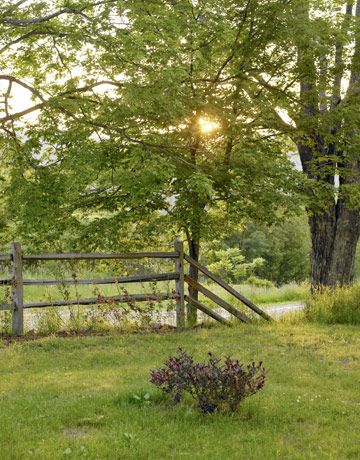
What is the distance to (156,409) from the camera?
21.6 ft

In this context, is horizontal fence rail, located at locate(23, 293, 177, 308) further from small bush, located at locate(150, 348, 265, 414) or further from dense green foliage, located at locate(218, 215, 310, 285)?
dense green foliage, located at locate(218, 215, 310, 285)

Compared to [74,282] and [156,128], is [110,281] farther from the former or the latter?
[156,128]

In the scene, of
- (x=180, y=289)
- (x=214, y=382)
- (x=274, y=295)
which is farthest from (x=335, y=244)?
(x=274, y=295)

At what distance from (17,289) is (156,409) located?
5969 mm

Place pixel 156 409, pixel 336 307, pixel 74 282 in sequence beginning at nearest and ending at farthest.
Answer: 1. pixel 156 409
2. pixel 74 282
3. pixel 336 307

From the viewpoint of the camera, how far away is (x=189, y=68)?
11.8 m

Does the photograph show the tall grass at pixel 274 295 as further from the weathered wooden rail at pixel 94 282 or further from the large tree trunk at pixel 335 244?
the weathered wooden rail at pixel 94 282

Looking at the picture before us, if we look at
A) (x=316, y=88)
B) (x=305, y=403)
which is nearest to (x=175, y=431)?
(x=305, y=403)

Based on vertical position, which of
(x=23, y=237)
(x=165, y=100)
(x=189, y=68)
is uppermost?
(x=189, y=68)

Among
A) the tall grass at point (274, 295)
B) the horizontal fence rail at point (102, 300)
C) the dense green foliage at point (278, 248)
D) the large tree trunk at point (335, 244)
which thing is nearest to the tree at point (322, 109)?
the large tree trunk at point (335, 244)

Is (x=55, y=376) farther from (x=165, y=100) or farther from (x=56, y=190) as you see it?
(x=165, y=100)

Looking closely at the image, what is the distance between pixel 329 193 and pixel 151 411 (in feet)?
27.6

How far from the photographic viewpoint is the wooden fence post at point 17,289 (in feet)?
38.4

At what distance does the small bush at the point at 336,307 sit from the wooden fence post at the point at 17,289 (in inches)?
259
